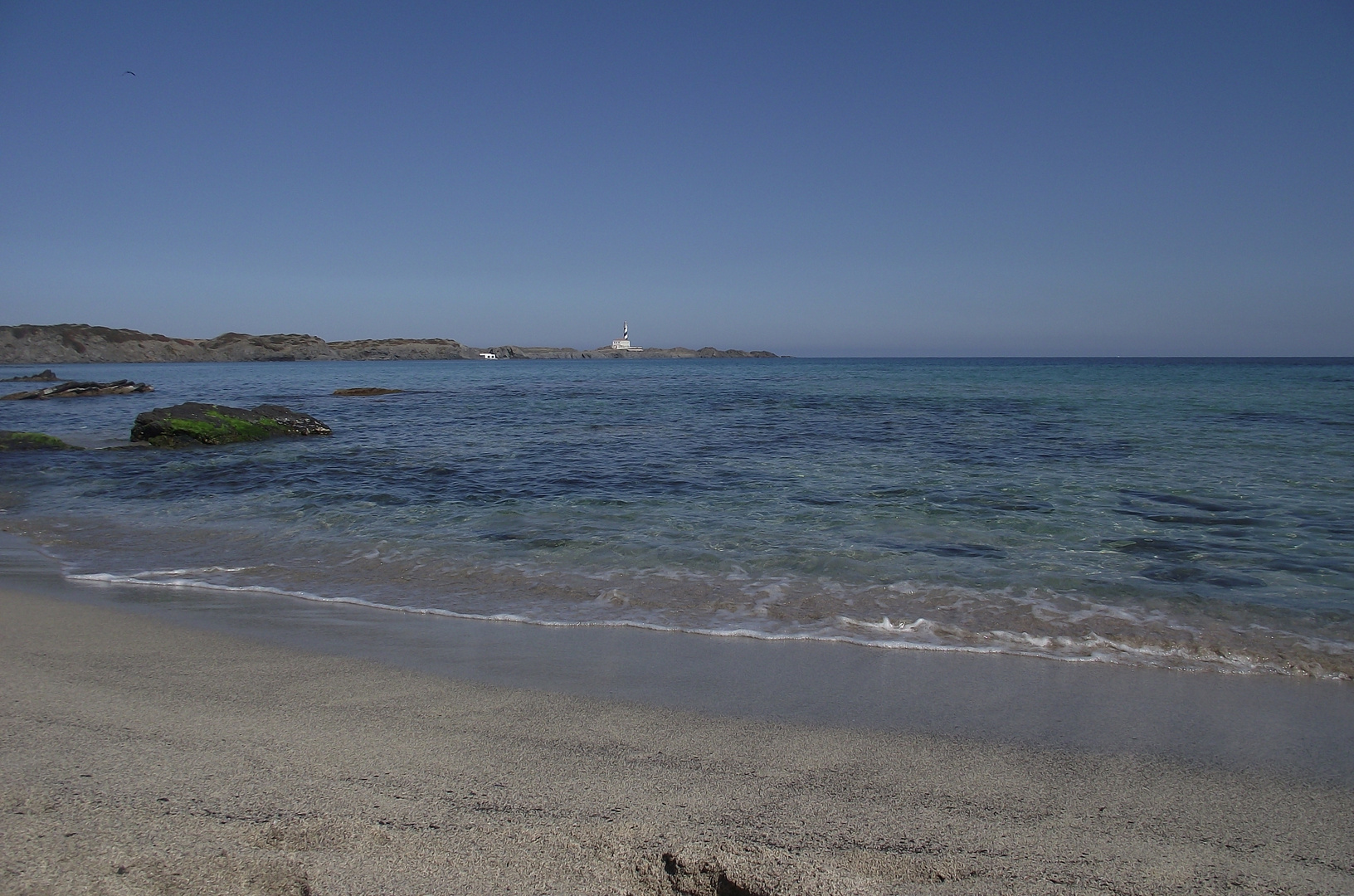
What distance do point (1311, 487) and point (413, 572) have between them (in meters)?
10.2

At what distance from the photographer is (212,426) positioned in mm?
14258

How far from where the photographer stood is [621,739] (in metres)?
3.05

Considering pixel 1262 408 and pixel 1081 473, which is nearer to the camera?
pixel 1081 473

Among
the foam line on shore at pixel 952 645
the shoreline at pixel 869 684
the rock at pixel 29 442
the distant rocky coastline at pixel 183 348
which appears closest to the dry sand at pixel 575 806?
the shoreline at pixel 869 684

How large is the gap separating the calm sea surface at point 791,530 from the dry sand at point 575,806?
1577 millimetres

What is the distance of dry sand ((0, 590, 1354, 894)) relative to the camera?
211cm

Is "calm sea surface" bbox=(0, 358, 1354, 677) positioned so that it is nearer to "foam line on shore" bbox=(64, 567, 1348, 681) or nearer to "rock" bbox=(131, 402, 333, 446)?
"foam line on shore" bbox=(64, 567, 1348, 681)

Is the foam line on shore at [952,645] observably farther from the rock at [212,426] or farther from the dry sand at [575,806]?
the rock at [212,426]

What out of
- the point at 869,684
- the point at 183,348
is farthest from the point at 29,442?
the point at 183,348

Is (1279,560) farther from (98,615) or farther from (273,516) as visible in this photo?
(273,516)

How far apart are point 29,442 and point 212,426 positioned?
272 cm

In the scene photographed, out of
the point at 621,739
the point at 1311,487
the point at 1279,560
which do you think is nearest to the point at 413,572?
the point at 621,739

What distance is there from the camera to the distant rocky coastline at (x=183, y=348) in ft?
283

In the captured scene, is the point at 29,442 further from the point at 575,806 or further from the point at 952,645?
the point at 952,645
